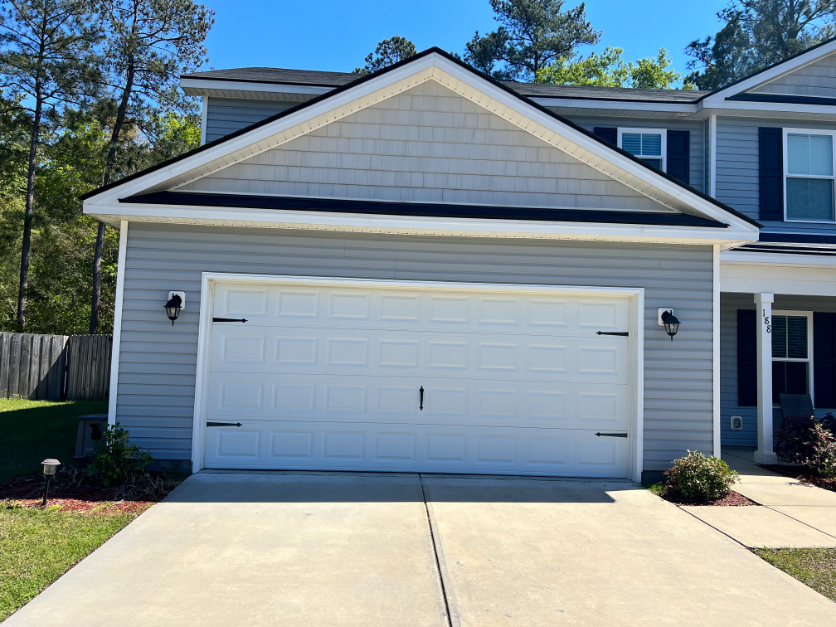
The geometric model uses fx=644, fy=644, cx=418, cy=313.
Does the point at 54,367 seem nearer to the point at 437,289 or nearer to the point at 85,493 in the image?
the point at 85,493

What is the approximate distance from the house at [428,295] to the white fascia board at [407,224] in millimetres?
33

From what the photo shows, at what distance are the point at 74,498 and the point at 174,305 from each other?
2.32 m

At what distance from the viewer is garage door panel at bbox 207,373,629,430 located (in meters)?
7.92

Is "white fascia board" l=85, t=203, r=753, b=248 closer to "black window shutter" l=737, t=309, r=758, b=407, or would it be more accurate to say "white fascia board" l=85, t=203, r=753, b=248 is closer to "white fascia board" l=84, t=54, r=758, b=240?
"white fascia board" l=84, t=54, r=758, b=240

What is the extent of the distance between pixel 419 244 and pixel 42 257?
23.1 m

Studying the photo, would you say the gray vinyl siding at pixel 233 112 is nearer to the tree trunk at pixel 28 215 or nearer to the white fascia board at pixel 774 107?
the white fascia board at pixel 774 107

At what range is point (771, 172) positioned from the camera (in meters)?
10.9

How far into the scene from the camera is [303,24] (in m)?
24.7

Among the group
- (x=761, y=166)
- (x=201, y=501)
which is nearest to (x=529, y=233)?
(x=201, y=501)

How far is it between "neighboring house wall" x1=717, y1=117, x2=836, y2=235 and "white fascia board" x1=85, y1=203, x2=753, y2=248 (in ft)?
11.2

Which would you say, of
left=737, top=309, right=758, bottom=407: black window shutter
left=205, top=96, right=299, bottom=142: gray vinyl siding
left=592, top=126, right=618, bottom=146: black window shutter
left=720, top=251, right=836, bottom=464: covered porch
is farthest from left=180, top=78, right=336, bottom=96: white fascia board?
left=737, top=309, right=758, bottom=407: black window shutter

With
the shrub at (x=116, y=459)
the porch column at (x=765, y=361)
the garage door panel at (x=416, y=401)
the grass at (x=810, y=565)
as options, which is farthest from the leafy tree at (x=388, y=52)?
the grass at (x=810, y=565)

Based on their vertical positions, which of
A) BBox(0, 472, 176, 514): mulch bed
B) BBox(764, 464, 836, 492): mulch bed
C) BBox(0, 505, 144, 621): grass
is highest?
BBox(764, 464, 836, 492): mulch bed

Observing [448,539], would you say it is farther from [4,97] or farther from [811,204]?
[4,97]
